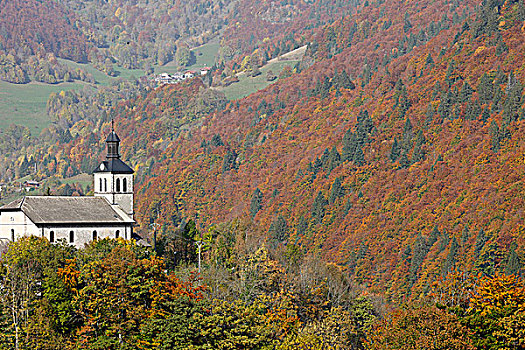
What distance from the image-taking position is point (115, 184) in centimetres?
10606

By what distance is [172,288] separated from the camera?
74875 millimetres

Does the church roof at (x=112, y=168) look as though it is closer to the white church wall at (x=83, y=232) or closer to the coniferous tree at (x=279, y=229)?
the white church wall at (x=83, y=232)

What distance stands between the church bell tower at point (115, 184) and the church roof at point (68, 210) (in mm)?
3990

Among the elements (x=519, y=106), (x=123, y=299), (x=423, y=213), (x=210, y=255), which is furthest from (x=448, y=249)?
(x=123, y=299)

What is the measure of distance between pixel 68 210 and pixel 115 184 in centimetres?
1033

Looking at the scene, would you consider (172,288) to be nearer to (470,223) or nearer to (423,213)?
(470,223)

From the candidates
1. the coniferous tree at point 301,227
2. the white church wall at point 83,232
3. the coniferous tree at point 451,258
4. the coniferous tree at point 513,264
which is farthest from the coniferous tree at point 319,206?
the white church wall at point 83,232

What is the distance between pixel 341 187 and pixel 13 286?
122 meters

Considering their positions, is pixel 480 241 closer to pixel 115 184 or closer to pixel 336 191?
pixel 336 191

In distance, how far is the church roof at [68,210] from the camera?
94.4 metres

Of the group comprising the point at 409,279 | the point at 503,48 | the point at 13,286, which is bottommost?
the point at 409,279

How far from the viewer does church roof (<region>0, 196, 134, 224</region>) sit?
9438 cm

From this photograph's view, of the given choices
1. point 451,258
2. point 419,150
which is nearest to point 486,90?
point 419,150

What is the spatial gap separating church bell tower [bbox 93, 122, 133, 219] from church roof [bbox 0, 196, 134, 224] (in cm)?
399
